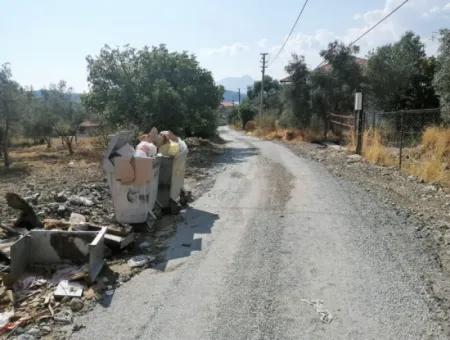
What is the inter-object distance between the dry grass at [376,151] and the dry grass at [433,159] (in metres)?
0.73

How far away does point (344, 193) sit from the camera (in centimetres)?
880

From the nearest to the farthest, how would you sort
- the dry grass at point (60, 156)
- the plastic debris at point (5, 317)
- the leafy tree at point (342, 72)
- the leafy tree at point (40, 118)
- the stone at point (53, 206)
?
the plastic debris at point (5, 317)
the stone at point (53, 206)
the dry grass at point (60, 156)
the leafy tree at point (342, 72)
the leafy tree at point (40, 118)

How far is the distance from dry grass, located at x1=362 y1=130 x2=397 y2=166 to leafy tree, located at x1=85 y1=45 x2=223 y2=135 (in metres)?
8.06

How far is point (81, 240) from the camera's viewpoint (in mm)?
4945

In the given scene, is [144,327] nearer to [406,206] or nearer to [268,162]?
[406,206]

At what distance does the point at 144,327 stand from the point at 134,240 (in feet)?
7.65

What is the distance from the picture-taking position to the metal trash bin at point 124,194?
6211 mm

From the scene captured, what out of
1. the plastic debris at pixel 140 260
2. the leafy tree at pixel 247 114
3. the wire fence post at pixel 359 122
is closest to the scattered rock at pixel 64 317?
the plastic debris at pixel 140 260

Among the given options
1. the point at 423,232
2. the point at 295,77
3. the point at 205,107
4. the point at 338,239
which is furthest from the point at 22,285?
the point at 295,77

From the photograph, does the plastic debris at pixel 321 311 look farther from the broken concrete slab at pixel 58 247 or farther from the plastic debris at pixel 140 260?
the broken concrete slab at pixel 58 247

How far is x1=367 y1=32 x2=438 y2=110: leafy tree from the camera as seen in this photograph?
25.6 m

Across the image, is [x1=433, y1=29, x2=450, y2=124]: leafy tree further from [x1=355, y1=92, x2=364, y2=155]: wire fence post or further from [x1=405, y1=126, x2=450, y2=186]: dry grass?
[x1=355, y1=92, x2=364, y2=155]: wire fence post

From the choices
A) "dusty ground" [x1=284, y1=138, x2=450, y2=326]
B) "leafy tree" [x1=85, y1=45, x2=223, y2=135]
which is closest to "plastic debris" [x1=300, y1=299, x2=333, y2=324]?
"dusty ground" [x1=284, y1=138, x2=450, y2=326]

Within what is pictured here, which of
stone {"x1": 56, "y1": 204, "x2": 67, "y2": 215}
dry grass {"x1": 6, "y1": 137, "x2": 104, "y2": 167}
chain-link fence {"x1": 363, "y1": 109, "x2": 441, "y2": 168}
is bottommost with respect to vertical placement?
dry grass {"x1": 6, "y1": 137, "x2": 104, "y2": 167}
